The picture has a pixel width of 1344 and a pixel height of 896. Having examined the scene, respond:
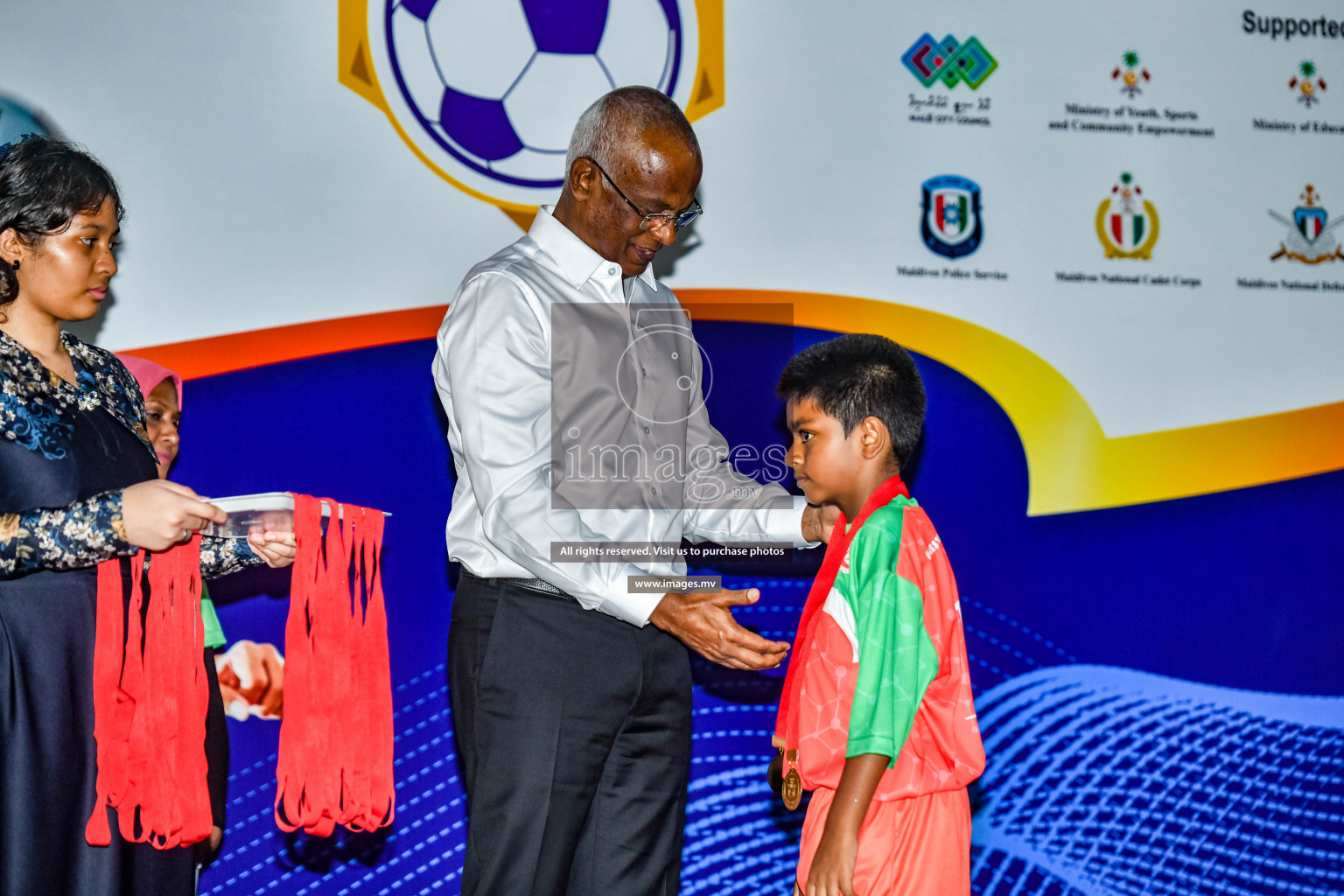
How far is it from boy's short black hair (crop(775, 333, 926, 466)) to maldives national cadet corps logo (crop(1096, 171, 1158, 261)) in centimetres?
152

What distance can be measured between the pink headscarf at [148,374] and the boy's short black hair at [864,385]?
1.70m

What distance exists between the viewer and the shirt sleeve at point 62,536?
65.6 inches

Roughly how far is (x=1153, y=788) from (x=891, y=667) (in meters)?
1.89

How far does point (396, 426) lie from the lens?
2879 millimetres

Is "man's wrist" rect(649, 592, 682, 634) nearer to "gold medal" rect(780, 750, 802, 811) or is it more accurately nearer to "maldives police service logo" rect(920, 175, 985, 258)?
"gold medal" rect(780, 750, 802, 811)

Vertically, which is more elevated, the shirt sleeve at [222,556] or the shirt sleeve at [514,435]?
the shirt sleeve at [514,435]

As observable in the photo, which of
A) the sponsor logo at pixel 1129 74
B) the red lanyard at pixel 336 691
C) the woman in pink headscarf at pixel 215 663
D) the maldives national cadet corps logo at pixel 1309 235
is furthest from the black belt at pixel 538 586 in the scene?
the maldives national cadet corps logo at pixel 1309 235

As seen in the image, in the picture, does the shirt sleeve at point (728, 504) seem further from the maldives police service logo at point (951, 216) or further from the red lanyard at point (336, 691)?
the maldives police service logo at point (951, 216)

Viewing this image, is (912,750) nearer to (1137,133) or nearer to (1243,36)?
(1137,133)

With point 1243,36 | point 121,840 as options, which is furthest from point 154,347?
point 1243,36

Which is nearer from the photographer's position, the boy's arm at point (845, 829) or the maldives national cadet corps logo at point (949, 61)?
the boy's arm at point (845, 829)

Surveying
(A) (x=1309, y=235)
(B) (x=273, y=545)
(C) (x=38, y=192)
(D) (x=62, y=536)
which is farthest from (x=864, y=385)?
(A) (x=1309, y=235)

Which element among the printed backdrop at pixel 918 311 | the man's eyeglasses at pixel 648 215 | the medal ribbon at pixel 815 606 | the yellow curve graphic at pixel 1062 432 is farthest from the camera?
the yellow curve graphic at pixel 1062 432

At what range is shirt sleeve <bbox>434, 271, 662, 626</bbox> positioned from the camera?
5.71ft
